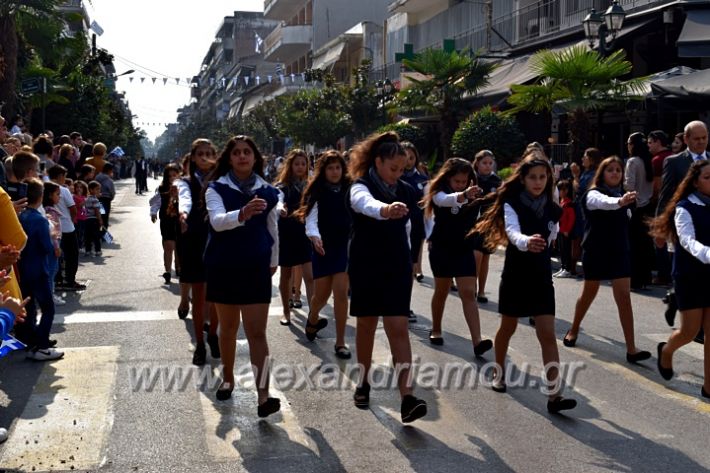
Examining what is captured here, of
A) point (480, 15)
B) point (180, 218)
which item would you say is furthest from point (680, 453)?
point (480, 15)

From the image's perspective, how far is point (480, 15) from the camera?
33.7 metres

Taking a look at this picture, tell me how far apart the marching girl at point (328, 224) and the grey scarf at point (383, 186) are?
2.24 m

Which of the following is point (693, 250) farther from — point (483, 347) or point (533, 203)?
point (483, 347)

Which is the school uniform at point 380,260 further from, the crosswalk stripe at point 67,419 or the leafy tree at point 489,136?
the leafy tree at point 489,136

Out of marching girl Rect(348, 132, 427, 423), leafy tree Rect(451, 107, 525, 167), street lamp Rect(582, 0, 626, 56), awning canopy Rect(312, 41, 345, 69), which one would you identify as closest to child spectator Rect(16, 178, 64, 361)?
marching girl Rect(348, 132, 427, 423)

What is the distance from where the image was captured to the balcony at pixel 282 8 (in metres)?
69.6

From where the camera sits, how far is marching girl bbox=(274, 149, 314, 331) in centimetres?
999

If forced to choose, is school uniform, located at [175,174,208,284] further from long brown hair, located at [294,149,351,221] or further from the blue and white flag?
the blue and white flag

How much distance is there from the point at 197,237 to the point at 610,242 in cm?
349

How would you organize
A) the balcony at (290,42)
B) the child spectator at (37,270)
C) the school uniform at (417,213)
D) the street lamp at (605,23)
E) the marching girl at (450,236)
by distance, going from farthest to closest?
the balcony at (290,42) → the street lamp at (605,23) → the school uniform at (417,213) → the marching girl at (450,236) → the child spectator at (37,270)

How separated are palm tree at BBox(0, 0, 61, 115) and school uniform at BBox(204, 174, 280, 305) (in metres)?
16.5

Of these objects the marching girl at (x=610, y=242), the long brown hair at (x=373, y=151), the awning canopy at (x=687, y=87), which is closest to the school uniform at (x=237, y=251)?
the long brown hair at (x=373, y=151)

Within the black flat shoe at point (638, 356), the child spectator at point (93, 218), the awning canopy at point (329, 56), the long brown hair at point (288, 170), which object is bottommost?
the black flat shoe at point (638, 356)

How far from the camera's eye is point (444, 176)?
28.4ft
